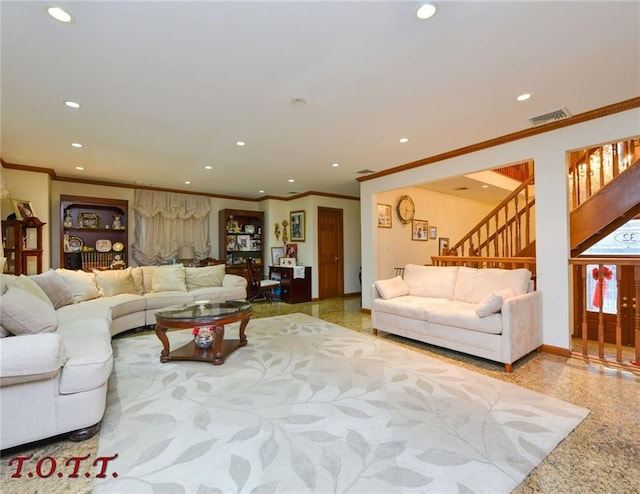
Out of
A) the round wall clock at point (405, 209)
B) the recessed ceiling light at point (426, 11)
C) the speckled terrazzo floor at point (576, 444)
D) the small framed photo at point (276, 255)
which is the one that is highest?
the recessed ceiling light at point (426, 11)

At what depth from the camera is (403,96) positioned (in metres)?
2.59

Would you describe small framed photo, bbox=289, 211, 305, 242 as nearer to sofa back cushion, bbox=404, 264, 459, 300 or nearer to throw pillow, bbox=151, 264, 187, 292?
throw pillow, bbox=151, 264, 187, 292

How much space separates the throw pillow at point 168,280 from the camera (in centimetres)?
468

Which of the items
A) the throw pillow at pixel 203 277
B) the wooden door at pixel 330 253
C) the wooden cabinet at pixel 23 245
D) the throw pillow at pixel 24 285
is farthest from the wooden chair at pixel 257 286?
the throw pillow at pixel 24 285

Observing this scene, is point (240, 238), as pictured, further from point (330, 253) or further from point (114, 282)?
point (114, 282)

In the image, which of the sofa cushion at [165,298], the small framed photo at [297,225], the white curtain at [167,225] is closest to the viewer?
the sofa cushion at [165,298]

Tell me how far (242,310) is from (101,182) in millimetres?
4270

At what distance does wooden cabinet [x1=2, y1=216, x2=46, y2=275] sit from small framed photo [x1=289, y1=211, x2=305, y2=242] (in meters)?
4.36

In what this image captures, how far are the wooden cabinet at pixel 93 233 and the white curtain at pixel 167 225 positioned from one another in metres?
0.30

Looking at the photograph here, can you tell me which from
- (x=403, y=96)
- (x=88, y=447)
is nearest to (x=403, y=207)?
(x=403, y=96)

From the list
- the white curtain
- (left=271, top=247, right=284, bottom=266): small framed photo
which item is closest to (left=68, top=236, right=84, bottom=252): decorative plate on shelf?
the white curtain

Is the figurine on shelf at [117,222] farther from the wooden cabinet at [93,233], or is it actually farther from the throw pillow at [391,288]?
the throw pillow at [391,288]

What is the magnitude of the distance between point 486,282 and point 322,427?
2684 millimetres

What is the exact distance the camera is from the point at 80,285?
384cm
